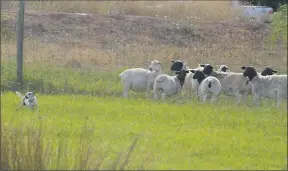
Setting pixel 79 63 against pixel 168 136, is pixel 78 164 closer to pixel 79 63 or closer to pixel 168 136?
pixel 168 136

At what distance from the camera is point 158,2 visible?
5447cm

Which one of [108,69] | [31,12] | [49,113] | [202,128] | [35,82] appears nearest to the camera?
[202,128]

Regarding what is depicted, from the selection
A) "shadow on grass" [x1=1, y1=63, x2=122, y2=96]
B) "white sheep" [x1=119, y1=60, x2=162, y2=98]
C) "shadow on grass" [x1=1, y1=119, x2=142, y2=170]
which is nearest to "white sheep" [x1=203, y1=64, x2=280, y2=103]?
"white sheep" [x1=119, y1=60, x2=162, y2=98]

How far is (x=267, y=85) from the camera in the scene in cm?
2305

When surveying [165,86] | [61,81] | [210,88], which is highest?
[210,88]

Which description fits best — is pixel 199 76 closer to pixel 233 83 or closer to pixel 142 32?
pixel 233 83

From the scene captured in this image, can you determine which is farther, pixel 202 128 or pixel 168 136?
pixel 202 128

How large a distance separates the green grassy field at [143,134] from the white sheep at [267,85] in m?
0.93

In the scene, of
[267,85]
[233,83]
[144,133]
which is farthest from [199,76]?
[144,133]

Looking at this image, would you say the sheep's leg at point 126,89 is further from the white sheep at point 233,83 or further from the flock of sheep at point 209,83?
the white sheep at point 233,83

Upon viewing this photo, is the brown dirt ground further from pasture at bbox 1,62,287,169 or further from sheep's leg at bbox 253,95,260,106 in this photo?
pasture at bbox 1,62,287,169

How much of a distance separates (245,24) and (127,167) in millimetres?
36551

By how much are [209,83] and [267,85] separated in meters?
1.88

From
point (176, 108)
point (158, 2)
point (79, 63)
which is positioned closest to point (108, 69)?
point (79, 63)
